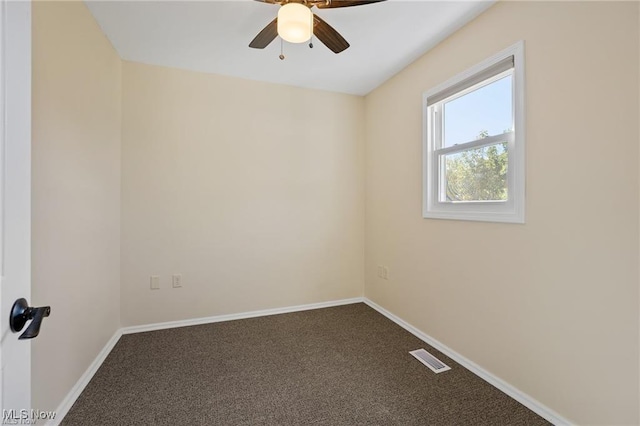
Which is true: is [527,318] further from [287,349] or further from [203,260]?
[203,260]

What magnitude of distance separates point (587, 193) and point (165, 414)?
2.53m

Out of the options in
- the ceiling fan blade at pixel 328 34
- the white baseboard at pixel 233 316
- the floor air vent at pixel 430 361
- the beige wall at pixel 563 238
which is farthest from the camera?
the white baseboard at pixel 233 316

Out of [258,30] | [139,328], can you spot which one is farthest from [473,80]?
[139,328]

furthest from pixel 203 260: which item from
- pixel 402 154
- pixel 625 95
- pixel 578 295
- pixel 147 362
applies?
pixel 625 95

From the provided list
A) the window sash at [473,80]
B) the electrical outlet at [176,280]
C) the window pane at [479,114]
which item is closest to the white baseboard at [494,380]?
the window pane at [479,114]

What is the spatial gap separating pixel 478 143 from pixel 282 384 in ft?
7.13

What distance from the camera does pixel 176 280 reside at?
270 centimetres

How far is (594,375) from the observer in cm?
137

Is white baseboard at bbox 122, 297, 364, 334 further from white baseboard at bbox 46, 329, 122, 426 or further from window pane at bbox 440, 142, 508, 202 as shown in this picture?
window pane at bbox 440, 142, 508, 202

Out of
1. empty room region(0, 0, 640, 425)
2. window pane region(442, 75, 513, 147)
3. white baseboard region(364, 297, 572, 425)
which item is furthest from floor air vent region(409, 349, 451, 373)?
Result: window pane region(442, 75, 513, 147)

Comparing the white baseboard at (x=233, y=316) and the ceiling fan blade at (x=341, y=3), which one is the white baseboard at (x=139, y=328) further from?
the ceiling fan blade at (x=341, y=3)

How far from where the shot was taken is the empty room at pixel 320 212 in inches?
51.7

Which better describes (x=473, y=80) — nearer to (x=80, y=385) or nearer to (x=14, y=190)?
(x=14, y=190)

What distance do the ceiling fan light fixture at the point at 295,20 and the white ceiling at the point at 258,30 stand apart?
508 millimetres
